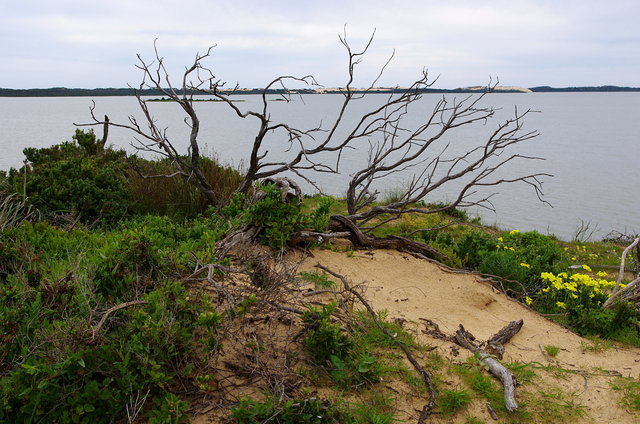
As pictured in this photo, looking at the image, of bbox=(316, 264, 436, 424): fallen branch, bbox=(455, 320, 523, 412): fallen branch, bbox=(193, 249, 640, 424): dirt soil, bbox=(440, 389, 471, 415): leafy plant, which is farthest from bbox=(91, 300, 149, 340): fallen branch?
bbox=(455, 320, 523, 412): fallen branch

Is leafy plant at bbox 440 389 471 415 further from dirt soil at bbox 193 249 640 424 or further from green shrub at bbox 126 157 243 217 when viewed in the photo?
green shrub at bbox 126 157 243 217

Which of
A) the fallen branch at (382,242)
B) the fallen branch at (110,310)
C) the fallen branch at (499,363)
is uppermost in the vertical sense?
the fallen branch at (110,310)

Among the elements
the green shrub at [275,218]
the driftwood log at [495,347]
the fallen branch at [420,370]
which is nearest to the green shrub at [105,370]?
the fallen branch at [420,370]

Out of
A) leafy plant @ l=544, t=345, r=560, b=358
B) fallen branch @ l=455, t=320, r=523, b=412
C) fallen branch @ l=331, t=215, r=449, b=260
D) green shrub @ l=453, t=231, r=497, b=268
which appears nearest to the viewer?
fallen branch @ l=455, t=320, r=523, b=412

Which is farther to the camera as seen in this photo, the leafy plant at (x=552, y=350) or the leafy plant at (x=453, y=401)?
the leafy plant at (x=552, y=350)

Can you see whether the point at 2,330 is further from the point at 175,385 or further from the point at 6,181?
the point at 6,181

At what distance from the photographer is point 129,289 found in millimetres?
3592

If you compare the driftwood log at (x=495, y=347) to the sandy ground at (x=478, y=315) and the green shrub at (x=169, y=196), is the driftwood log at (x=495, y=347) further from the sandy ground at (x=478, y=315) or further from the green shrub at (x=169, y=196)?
the green shrub at (x=169, y=196)

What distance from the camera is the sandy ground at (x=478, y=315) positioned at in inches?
155

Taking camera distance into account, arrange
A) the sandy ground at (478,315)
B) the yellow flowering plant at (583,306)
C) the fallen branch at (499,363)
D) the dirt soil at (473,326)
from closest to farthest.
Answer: the fallen branch at (499,363) < the dirt soil at (473,326) < the sandy ground at (478,315) < the yellow flowering plant at (583,306)

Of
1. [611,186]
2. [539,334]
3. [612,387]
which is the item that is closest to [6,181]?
[539,334]

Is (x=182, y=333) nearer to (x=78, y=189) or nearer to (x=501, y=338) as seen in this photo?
(x=501, y=338)

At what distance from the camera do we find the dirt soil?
12.0 feet

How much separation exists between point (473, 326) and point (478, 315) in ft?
1.19
